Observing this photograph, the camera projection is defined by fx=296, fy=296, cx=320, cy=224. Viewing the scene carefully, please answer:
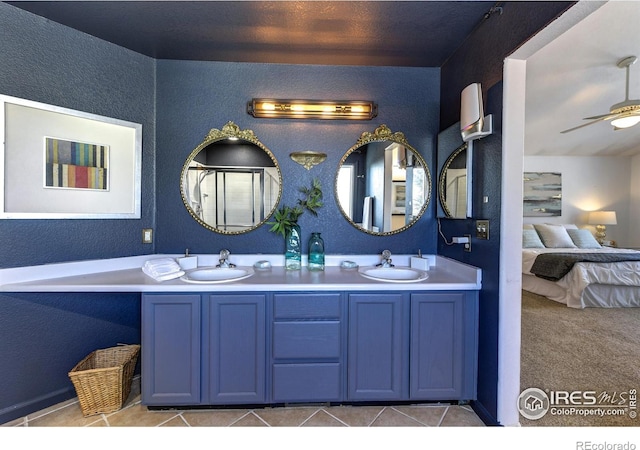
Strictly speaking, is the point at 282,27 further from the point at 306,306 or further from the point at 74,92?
the point at 306,306

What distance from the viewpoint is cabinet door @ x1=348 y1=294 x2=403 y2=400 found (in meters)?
1.72

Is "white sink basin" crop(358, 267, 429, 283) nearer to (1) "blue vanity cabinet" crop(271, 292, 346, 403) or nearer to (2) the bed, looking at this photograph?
(1) "blue vanity cabinet" crop(271, 292, 346, 403)

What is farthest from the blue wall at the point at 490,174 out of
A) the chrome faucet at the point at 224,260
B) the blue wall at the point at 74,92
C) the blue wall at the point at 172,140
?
the blue wall at the point at 74,92

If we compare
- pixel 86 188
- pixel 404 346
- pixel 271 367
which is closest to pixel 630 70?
pixel 404 346

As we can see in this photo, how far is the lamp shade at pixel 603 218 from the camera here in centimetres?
540

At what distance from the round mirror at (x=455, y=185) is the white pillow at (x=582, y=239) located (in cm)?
424

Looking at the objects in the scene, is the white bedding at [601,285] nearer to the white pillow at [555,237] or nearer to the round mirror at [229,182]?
the white pillow at [555,237]

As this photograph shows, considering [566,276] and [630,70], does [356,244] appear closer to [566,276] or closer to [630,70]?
[566,276]

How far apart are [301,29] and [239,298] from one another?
165 cm

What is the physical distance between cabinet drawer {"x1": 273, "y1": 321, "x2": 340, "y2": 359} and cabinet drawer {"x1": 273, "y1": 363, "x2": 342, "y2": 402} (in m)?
0.07

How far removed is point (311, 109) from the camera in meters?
2.19

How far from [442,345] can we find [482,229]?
716 mm

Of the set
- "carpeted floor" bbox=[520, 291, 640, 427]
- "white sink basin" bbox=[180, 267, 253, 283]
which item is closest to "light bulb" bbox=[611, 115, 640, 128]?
"carpeted floor" bbox=[520, 291, 640, 427]

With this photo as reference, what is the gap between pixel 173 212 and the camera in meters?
2.23
